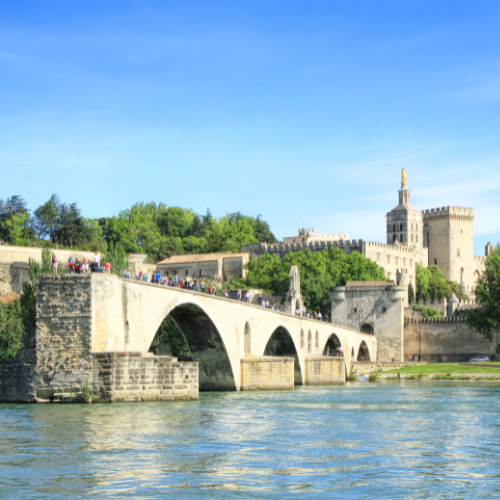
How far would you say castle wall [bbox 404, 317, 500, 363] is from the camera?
9300cm

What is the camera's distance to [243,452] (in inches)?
853

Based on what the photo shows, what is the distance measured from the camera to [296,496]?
659 inches

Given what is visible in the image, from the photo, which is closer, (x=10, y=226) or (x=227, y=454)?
(x=227, y=454)

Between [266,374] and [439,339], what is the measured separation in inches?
1983

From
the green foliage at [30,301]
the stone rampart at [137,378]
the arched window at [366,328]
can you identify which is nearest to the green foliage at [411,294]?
the arched window at [366,328]

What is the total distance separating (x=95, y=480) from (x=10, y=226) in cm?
8955

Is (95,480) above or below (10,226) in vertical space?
below

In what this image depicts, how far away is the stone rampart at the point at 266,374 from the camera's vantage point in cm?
4738

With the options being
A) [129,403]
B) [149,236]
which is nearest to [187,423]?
[129,403]

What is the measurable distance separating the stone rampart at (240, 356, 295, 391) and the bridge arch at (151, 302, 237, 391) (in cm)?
126

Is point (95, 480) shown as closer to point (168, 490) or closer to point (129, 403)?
point (168, 490)

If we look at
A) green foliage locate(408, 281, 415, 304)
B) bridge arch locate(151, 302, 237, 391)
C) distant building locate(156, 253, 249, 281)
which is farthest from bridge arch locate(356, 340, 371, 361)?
bridge arch locate(151, 302, 237, 391)

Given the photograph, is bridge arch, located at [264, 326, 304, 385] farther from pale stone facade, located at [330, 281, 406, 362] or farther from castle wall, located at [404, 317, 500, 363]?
castle wall, located at [404, 317, 500, 363]

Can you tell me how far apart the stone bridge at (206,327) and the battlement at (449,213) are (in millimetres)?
70400
